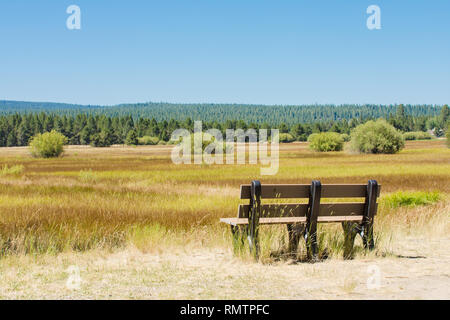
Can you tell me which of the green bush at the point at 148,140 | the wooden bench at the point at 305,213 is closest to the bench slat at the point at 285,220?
the wooden bench at the point at 305,213

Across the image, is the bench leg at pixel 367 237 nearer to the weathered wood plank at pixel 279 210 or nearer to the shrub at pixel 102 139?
the weathered wood plank at pixel 279 210

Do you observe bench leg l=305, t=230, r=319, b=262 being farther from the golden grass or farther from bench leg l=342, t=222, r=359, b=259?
bench leg l=342, t=222, r=359, b=259

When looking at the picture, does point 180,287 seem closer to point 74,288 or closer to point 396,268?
point 74,288

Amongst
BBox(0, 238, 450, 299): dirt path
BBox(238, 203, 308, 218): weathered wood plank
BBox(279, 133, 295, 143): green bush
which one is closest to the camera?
BBox(0, 238, 450, 299): dirt path

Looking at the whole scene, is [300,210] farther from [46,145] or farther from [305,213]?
[46,145]

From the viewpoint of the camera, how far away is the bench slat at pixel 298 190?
25.1ft

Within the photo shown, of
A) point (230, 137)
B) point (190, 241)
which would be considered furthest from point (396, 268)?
point (230, 137)

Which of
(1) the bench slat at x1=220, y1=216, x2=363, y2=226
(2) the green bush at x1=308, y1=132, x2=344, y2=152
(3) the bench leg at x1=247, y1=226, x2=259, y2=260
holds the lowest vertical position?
(2) the green bush at x1=308, y1=132, x2=344, y2=152

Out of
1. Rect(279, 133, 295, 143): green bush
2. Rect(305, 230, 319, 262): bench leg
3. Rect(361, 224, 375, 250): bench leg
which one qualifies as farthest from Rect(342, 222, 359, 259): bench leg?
Rect(279, 133, 295, 143): green bush

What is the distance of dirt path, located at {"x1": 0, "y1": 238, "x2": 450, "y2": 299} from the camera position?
5.87m

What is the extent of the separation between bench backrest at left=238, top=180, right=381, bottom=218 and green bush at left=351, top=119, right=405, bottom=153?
61.5 m

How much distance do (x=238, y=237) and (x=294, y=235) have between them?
89 centimetres

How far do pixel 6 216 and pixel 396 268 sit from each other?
1021 cm

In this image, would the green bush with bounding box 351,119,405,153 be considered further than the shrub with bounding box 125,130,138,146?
No
